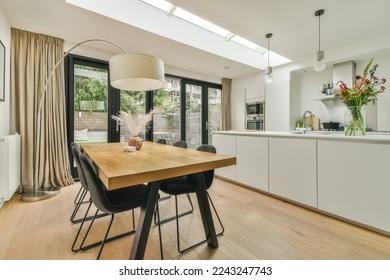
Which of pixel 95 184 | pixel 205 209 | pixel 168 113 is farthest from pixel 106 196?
pixel 168 113

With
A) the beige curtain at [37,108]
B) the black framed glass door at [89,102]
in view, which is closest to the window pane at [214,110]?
the black framed glass door at [89,102]

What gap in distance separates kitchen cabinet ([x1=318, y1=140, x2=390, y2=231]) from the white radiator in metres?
3.57

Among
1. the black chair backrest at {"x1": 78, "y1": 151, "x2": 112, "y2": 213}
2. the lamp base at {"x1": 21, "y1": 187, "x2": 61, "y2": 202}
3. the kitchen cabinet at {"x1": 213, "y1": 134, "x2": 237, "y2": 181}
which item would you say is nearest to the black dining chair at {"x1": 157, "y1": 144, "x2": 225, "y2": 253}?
the black chair backrest at {"x1": 78, "y1": 151, "x2": 112, "y2": 213}

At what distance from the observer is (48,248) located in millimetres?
1571

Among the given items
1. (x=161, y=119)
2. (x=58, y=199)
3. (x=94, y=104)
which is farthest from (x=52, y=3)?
(x=161, y=119)

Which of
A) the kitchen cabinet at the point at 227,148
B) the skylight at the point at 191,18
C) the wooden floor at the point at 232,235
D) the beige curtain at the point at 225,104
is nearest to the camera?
the wooden floor at the point at 232,235

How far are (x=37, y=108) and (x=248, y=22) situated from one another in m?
3.41

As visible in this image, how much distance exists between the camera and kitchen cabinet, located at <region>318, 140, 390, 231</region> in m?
1.77

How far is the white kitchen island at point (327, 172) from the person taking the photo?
1791 millimetres

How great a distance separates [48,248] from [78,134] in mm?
2348

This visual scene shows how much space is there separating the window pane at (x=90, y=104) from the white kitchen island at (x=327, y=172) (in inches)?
105

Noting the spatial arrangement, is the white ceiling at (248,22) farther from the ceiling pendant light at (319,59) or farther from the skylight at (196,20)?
the skylight at (196,20)

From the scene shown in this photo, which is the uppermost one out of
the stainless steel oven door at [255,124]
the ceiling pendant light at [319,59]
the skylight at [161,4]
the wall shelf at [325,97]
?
the skylight at [161,4]

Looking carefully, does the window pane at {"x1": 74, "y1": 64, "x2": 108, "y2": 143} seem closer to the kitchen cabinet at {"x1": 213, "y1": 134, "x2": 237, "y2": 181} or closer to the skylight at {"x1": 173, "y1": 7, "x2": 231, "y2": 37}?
the skylight at {"x1": 173, "y1": 7, "x2": 231, "y2": 37}
